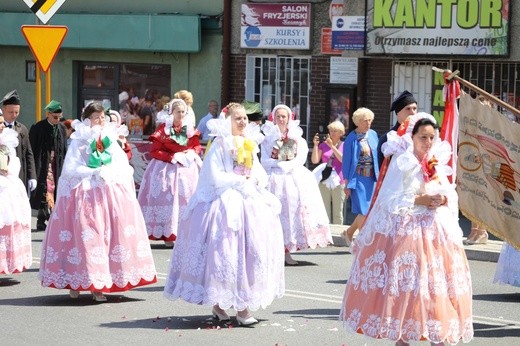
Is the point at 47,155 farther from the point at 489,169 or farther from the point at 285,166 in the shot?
the point at 489,169

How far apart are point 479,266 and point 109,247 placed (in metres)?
5.12

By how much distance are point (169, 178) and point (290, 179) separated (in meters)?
2.15

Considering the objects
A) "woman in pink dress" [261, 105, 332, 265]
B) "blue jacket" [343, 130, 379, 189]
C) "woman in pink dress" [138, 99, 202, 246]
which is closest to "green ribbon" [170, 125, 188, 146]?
"woman in pink dress" [138, 99, 202, 246]

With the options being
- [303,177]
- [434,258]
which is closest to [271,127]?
[303,177]

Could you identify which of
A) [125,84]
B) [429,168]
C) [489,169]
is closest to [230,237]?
[429,168]

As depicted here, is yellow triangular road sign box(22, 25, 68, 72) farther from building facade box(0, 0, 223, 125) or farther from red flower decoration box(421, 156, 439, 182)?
building facade box(0, 0, 223, 125)

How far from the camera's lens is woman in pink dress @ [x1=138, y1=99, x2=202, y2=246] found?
57.5 ft

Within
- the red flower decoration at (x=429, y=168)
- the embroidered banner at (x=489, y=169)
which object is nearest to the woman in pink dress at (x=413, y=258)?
the red flower decoration at (x=429, y=168)

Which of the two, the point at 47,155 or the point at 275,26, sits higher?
the point at 275,26

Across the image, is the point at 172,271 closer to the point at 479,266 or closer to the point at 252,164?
the point at 252,164

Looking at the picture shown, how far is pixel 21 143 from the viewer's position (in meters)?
16.7

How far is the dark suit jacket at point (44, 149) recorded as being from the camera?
1912 centimetres

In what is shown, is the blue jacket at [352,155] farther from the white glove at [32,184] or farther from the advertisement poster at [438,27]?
the advertisement poster at [438,27]

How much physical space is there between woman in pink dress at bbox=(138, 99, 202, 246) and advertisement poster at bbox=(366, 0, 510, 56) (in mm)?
7316
